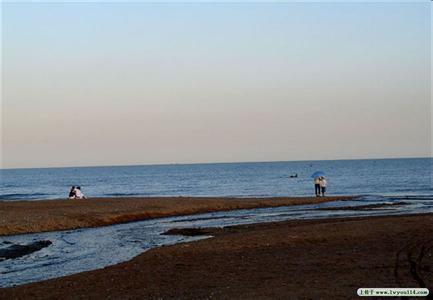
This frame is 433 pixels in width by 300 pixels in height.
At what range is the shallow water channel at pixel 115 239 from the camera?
22.1 metres

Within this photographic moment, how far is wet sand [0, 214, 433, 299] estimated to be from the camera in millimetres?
15719

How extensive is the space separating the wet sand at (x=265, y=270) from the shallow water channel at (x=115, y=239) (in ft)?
6.93

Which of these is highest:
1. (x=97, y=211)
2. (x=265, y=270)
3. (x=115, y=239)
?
(x=97, y=211)

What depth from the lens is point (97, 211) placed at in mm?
43250

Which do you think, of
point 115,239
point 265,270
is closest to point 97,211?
point 115,239

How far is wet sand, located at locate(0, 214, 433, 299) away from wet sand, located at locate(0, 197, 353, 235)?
1415 centimetres

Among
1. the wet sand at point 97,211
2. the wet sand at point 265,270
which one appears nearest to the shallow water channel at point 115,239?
the wet sand at point 97,211

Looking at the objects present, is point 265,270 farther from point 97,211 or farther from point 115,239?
point 97,211

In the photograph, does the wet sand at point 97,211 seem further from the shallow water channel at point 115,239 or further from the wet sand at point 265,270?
the wet sand at point 265,270

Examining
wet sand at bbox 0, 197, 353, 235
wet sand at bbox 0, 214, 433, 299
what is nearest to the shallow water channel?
wet sand at bbox 0, 197, 353, 235

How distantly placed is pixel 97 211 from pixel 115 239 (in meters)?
13.0

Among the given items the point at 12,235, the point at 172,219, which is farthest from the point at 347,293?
the point at 172,219

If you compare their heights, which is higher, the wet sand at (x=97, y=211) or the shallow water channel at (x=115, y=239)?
the wet sand at (x=97, y=211)

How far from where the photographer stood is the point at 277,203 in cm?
5269
